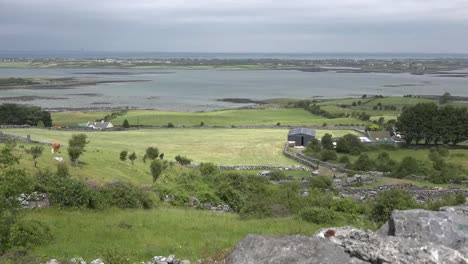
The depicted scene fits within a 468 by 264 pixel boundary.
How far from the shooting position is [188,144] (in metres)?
62.9

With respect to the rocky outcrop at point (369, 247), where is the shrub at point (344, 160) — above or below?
below

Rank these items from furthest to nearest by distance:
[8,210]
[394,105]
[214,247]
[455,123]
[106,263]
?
[394,105] → [455,123] → [214,247] → [8,210] → [106,263]

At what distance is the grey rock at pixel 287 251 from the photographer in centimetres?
876

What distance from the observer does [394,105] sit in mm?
122688

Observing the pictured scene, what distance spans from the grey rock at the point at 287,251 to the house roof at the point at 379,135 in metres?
60.6

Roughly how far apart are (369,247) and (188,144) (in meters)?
54.6

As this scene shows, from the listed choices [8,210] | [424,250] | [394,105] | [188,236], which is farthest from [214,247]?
[394,105]

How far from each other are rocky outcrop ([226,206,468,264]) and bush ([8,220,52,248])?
266 inches

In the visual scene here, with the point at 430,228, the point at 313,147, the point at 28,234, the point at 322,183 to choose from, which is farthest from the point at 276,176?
the point at 430,228

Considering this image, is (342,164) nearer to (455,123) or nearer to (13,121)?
(455,123)

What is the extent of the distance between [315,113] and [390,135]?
40.0m

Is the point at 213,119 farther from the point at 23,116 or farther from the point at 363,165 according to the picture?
the point at 363,165

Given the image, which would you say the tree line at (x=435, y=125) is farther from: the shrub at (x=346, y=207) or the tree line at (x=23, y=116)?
the tree line at (x=23, y=116)

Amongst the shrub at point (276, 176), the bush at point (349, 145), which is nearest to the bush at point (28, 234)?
the shrub at point (276, 176)
